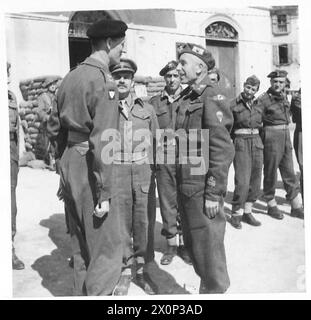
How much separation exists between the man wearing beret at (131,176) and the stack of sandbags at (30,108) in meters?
1.23

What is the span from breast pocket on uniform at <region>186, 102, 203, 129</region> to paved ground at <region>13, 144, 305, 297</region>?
4.31ft

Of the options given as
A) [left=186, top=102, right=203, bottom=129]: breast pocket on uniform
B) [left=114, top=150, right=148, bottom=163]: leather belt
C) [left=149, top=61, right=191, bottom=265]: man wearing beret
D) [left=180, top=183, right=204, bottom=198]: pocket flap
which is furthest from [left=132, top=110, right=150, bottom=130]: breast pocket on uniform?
[left=180, top=183, right=204, bottom=198]: pocket flap

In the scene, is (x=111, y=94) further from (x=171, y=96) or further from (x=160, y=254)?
(x=160, y=254)

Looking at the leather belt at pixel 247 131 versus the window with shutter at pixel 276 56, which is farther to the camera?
the leather belt at pixel 247 131

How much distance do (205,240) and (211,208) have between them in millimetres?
235

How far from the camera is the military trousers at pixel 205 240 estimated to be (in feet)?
9.79

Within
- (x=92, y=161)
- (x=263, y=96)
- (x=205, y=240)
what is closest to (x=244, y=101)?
(x=263, y=96)

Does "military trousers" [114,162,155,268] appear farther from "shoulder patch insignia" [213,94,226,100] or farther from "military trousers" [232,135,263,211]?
"military trousers" [232,135,263,211]

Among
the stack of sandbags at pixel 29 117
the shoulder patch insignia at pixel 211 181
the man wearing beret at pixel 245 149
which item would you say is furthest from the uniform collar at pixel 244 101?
the stack of sandbags at pixel 29 117

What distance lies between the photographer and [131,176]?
3432 mm

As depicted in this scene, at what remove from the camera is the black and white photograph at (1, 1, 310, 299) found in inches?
112

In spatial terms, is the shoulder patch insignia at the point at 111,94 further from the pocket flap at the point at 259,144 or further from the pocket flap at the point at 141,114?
the pocket flap at the point at 259,144
